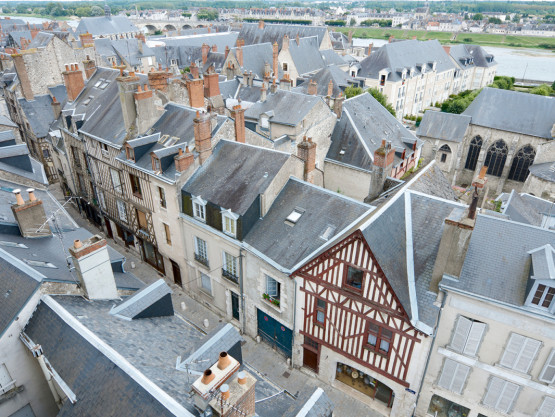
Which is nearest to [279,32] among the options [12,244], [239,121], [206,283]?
[239,121]

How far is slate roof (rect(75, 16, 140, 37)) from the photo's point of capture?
76.7m

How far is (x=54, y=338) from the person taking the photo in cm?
988

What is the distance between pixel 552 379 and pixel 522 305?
2.82 meters

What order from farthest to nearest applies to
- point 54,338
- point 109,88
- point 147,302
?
point 109,88, point 147,302, point 54,338

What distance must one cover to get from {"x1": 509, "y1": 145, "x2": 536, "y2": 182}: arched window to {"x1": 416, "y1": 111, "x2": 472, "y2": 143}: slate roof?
4.98 metres

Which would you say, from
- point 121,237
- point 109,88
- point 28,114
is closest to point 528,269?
point 121,237

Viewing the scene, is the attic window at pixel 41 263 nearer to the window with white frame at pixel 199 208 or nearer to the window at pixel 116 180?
the window with white frame at pixel 199 208

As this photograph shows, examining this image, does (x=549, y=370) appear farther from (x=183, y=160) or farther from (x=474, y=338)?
(x=183, y=160)

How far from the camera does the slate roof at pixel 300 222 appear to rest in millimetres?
14586

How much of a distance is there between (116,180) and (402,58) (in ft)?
147

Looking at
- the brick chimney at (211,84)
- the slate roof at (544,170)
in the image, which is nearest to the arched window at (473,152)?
the slate roof at (544,170)

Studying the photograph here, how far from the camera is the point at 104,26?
79375 mm

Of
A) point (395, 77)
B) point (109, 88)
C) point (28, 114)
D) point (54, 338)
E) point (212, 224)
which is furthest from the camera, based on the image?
point (395, 77)

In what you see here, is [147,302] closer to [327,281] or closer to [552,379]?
[327,281]
